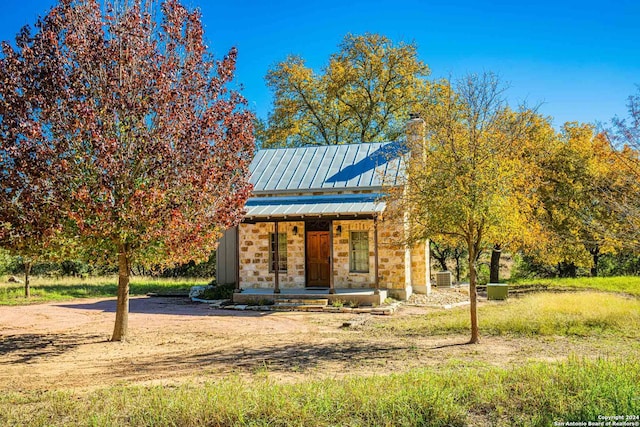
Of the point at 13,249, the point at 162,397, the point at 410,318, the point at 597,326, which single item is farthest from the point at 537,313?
the point at 13,249

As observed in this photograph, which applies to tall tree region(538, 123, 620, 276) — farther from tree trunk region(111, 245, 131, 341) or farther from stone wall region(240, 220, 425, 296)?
tree trunk region(111, 245, 131, 341)

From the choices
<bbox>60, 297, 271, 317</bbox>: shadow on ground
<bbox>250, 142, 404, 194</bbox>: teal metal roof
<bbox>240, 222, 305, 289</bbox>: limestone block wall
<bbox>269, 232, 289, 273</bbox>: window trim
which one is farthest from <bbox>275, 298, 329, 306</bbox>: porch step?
<bbox>250, 142, 404, 194</bbox>: teal metal roof

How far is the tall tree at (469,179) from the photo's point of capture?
931 centimetres

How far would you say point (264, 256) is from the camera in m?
18.2

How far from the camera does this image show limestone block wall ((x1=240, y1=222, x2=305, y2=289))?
1789cm

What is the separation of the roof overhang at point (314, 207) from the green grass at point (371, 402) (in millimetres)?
9776

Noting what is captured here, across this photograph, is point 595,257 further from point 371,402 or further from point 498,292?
point 371,402

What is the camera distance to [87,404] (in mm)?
5785

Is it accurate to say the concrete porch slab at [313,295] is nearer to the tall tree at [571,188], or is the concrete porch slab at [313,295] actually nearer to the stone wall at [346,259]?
the stone wall at [346,259]

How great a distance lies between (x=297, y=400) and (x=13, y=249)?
21.4 ft

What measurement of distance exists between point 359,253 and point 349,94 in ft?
44.0

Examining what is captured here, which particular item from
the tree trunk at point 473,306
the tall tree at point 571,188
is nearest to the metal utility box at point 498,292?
the tall tree at point 571,188

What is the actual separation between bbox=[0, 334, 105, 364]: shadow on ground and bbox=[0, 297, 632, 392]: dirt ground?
2 cm

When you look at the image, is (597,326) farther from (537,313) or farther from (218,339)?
(218,339)
